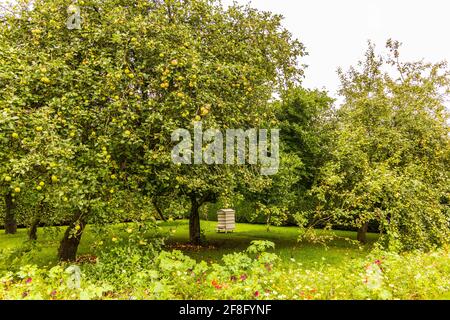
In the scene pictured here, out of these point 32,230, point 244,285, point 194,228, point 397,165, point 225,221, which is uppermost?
point 397,165

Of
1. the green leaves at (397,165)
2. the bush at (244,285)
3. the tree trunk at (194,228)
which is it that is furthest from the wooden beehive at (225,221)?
the bush at (244,285)

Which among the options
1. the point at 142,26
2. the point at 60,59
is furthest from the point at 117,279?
the point at 142,26

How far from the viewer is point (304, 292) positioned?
453 centimetres

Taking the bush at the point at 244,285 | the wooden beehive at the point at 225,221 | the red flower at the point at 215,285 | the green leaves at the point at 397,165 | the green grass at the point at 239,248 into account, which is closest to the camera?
the bush at the point at 244,285

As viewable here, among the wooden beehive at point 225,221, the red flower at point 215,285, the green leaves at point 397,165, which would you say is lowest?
the wooden beehive at point 225,221

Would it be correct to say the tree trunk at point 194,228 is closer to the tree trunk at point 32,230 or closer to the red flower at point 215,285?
the tree trunk at point 32,230

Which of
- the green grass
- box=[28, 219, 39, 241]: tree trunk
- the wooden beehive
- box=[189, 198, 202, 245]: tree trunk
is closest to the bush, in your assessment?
the green grass

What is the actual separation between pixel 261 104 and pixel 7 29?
6564 millimetres

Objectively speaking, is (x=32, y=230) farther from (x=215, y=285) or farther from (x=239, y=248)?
(x=215, y=285)

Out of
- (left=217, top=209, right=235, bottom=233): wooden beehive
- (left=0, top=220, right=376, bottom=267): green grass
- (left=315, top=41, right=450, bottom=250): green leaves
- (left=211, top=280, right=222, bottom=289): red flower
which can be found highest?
(left=315, top=41, right=450, bottom=250): green leaves

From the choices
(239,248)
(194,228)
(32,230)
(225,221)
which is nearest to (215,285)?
(32,230)

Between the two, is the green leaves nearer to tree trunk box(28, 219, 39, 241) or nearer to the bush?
the bush

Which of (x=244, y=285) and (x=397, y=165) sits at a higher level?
(x=397, y=165)

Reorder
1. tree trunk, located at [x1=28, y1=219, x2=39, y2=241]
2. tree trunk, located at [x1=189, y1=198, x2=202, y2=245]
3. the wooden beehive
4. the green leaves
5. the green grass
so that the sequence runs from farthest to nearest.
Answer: the wooden beehive
tree trunk, located at [x1=189, y1=198, x2=202, y2=245]
the green grass
tree trunk, located at [x1=28, y1=219, x2=39, y2=241]
the green leaves
